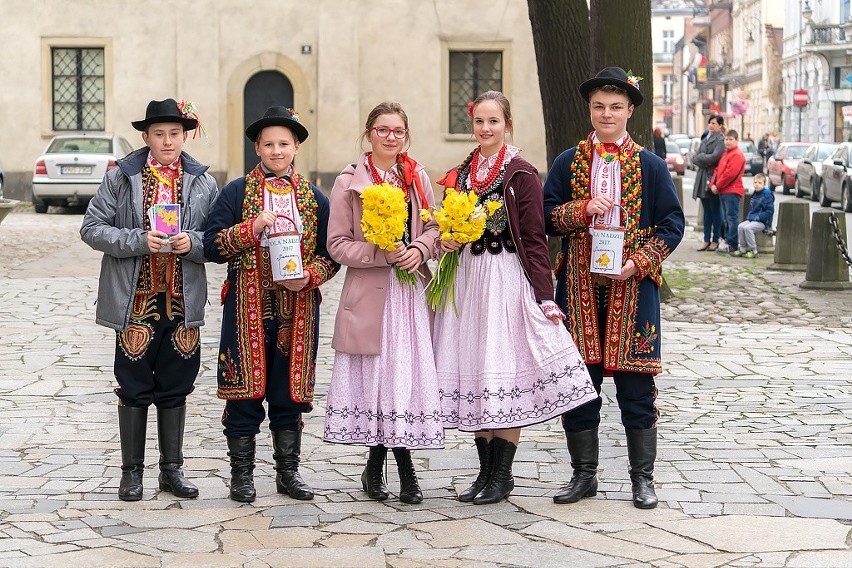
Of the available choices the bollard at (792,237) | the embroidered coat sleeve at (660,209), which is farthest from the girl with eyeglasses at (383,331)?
the bollard at (792,237)

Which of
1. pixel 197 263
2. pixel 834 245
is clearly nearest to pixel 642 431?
pixel 197 263

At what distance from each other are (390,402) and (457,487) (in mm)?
654

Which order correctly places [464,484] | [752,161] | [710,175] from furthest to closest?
[752,161]
[710,175]
[464,484]

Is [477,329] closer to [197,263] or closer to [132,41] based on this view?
[197,263]

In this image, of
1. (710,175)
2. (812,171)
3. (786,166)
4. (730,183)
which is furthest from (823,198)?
(730,183)

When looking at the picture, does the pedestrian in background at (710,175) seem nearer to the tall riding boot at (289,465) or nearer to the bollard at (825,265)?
the bollard at (825,265)

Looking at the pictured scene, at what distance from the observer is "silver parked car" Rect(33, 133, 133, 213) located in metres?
24.0

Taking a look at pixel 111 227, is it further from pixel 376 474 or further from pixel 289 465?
pixel 376 474

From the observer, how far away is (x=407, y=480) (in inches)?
239

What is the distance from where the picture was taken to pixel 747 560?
5.11 meters

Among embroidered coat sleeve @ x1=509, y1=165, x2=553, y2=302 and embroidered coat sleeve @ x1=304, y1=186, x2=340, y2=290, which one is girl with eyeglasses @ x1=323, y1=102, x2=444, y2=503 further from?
embroidered coat sleeve @ x1=509, y1=165, x2=553, y2=302

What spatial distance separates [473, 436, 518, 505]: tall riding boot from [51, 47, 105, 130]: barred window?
78.2 feet

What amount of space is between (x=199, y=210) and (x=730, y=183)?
12685mm

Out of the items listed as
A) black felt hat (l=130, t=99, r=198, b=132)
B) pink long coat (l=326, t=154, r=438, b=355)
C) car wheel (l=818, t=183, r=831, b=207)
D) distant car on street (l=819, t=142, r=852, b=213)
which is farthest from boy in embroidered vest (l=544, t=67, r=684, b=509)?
car wheel (l=818, t=183, r=831, b=207)
